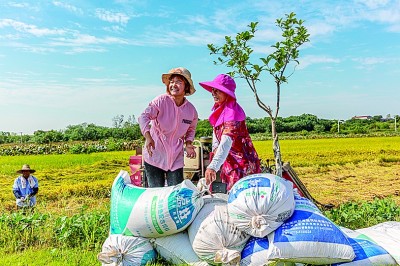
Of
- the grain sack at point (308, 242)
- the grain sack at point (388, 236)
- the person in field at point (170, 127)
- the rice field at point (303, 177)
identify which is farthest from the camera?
the rice field at point (303, 177)

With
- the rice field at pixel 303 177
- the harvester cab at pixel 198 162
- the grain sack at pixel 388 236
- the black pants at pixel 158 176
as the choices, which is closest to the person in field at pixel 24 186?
the rice field at pixel 303 177

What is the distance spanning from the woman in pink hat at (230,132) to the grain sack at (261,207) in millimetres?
555

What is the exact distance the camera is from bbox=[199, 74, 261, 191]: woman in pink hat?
354 centimetres

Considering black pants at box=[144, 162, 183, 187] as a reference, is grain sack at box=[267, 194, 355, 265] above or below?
below

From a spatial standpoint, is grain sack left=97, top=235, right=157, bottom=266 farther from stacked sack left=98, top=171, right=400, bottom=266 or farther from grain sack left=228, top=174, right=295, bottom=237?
grain sack left=228, top=174, right=295, bottom=237

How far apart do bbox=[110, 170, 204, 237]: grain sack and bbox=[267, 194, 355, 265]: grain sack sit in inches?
22.0

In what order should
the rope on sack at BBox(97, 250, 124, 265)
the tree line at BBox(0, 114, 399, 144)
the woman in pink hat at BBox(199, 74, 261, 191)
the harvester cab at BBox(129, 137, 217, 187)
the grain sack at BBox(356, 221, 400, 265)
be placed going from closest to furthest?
the rope on sack at BBox(97, 250, 124, 265) < the grain sack at BBox(356, 221, 400, 265) < the woman in pink hat at BBox(199, 74, 261, 191) < the harvester cab at BBox(129, 137, 217, 187) < the tree line at BBox(0, 114, 399, 144)

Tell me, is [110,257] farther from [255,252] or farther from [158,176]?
A: [158,176]

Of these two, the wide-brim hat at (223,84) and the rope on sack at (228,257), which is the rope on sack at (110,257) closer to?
the rope on sack at (228,257)

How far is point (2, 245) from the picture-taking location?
397cm

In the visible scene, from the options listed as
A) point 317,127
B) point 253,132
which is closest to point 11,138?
point 253,132

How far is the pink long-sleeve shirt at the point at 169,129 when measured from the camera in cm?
379

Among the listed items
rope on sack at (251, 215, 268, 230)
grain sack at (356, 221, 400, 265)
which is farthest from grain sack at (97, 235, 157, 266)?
grain sack at (356, 221, 400, 265)

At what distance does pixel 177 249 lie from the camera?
310cm
